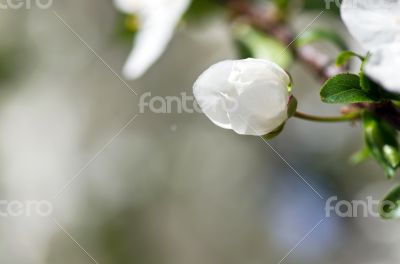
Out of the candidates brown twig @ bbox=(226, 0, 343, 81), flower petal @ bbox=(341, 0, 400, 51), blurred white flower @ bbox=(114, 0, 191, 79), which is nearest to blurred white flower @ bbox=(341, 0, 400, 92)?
flower petal @ bbox=(341, 0, 400, 51)

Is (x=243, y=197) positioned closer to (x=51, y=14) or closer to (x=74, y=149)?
(x=74, y=149)

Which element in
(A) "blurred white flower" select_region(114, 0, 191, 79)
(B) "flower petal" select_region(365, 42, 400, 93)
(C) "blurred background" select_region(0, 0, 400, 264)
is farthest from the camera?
(C) "blurred background" select_region(0, 0, 400, 264)

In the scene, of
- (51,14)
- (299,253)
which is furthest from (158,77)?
(299,253)

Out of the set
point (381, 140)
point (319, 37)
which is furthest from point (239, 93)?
point (319, 37)

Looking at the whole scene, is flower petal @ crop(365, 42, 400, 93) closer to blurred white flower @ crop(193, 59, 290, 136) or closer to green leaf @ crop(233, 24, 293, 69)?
blurred white flower @ crop(193, 59, 290, 136)

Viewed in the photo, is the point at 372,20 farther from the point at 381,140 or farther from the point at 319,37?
the point at 319,37
